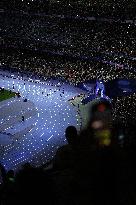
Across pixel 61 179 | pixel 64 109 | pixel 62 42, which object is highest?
pixel 62 42

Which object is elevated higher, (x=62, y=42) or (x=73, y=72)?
(x=62, y=42)

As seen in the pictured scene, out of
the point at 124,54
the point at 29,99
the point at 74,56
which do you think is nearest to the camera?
the point at 29,99

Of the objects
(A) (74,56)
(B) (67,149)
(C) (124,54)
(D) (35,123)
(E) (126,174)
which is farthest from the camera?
(A) (74,56)

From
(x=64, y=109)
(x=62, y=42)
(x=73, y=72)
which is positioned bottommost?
(x=64, y=109)

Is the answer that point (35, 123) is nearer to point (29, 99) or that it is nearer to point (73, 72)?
point (29, 99)

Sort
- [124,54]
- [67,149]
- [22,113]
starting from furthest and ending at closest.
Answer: [124,54]
[22,113]
[67,149]

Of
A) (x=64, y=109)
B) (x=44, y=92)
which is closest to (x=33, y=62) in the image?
(x=44, y=92)

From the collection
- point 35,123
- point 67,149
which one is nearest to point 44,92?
point 35,123

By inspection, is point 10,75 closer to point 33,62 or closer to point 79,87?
point 33,62

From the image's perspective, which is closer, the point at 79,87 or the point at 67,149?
the point at 67,149
